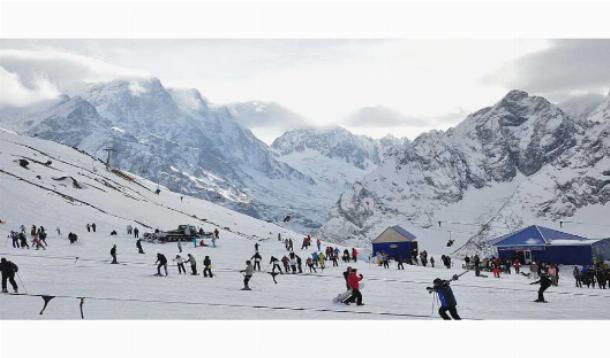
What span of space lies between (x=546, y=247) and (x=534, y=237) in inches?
70.0

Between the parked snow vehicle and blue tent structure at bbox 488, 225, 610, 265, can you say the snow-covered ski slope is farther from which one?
blue tent structure at bbox 488, 225, 610, 265

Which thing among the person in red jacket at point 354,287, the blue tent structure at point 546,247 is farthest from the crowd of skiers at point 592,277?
the blue tent structure at point 546,247

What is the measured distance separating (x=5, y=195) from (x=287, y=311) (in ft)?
127

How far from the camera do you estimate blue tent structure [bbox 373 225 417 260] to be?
6581 cm

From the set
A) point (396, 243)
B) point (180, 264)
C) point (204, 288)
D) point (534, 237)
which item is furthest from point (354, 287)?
point (396, 243)

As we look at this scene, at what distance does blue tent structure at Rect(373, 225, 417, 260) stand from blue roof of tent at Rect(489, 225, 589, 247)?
36.8 ft

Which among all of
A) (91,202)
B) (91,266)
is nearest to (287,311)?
(91,266)

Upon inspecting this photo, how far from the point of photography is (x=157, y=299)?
2114 cm

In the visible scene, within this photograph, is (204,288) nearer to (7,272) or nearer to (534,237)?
(7,272)

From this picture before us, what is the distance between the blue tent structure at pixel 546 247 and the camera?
174 feet

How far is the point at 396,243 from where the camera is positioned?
66500 mm

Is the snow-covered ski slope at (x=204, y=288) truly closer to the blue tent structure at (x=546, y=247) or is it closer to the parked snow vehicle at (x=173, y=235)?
the parked snow vehicle at (x=173, y=235)

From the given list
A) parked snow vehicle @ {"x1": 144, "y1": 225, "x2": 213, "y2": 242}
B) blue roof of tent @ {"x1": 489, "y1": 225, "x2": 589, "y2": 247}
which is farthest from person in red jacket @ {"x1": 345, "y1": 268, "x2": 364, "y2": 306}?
blue roof of tent @ {"x1": 489, "y1": 225, "x2": 589, "y2": 247}
